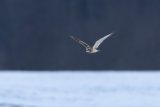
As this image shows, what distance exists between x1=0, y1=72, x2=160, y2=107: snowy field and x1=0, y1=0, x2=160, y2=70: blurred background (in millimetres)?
305

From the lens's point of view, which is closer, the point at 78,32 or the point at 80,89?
the point at 80,89

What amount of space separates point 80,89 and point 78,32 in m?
2.13

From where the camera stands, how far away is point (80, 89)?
12391 millimetres

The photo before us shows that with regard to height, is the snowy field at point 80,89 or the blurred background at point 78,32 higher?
the blurred background at point 78,32

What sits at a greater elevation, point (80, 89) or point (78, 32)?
point (78, 32)

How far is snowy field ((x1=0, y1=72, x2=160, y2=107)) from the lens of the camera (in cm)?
1118

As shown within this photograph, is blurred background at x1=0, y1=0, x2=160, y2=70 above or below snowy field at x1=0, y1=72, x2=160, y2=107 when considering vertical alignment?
above

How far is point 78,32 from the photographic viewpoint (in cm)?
1420

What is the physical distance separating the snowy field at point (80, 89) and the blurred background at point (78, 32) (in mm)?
305

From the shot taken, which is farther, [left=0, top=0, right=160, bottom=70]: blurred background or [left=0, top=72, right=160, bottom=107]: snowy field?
[left=0, top=0, right=160, bottom=70]: blurred background

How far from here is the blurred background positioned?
14.1 metres

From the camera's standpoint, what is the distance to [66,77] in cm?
1385

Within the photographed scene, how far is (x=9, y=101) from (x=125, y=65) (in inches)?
136

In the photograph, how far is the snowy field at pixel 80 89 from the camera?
1118 centimetres
